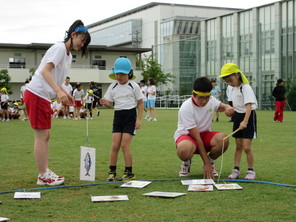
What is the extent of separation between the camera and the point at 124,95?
6.44 metres

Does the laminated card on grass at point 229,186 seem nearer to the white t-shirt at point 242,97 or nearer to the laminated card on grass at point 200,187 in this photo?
the laminated card on grass at point 200,187

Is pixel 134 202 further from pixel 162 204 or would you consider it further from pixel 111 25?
pixel 111 25

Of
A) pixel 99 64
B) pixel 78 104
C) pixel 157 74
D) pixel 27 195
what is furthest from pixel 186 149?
pixel 99 64

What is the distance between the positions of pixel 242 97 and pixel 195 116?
655 mm

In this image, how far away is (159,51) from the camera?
182 ft

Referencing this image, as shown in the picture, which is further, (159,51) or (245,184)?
(159,51)

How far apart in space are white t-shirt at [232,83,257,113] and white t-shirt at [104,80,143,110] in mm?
1276

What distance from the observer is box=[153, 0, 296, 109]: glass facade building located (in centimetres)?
3856

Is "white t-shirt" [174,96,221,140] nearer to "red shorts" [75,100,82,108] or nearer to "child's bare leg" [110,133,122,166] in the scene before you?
"child's bare leg" [110,133,122,166]

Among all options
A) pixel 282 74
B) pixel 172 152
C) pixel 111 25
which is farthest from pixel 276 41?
pixel 111 25

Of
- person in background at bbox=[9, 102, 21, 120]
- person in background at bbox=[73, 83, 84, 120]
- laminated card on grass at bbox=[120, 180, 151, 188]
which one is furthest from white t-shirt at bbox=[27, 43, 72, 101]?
person in background at bbox=[9, 102, 21, 120]

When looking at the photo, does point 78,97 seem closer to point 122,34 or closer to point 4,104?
point 4,104

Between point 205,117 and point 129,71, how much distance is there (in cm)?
118

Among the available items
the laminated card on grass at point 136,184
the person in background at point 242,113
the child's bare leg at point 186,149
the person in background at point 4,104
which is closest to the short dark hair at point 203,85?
the person in background at point 242,113
